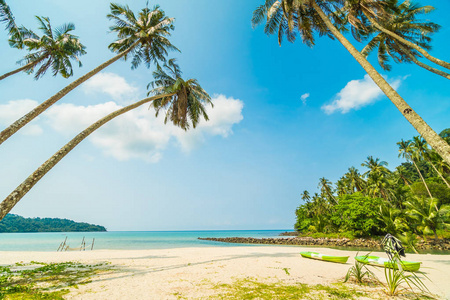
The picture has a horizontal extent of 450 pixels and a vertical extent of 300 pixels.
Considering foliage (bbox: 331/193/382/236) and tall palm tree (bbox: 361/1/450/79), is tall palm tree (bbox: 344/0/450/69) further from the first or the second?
foliage (bbox: 331/193/382/236)

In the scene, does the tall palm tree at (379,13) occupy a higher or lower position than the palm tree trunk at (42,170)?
higher

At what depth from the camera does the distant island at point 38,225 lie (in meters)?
97.3

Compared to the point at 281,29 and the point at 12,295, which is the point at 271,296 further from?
the point at 281,29

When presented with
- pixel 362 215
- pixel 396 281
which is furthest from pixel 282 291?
pixel 362 215

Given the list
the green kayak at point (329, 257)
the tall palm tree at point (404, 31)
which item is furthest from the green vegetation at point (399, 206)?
the tall palm tree at point (404, 31)

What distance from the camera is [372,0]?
8.04 m

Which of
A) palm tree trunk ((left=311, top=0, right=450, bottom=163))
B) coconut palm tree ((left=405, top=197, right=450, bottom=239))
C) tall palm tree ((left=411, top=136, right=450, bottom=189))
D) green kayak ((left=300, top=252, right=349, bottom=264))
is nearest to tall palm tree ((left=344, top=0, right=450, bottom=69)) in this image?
palm tree trunk ((left=311, top=0, right=450, bottom=163))

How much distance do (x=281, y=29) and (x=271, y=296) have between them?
12.6 m

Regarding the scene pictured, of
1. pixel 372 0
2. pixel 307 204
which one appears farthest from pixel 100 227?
pixel 372 0

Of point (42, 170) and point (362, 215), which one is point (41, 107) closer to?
point (42, 170)

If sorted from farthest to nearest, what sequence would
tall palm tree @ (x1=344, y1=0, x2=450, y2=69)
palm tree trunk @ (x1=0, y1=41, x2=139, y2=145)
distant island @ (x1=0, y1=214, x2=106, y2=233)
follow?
1. distant island @ (x1=0, y1=214, x2=106, y2=233)
2. tall palm tree @ (x1=344, y1=0, x2=450, y2=69)
3. palm tree trunk @ (x1=0, y1=41, x2=139, y2=145)

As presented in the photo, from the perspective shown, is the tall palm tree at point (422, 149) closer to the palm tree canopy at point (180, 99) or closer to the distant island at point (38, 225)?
the palm tree canopy at point (180, 99)

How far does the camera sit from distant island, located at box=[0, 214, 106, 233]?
319 ft

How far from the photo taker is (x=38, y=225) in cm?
11238
